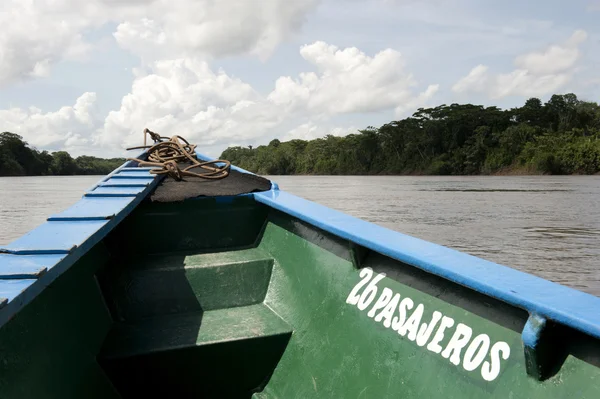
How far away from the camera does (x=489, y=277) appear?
1309 mm

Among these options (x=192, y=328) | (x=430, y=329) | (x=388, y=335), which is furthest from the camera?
(x=192, y=328)

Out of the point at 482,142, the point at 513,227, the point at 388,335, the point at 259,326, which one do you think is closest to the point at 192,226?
the point at 259,326

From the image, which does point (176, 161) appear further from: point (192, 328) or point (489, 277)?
point (489, 277)

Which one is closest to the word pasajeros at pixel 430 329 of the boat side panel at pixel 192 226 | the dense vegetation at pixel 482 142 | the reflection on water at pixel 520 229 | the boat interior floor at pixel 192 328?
the boat interior floor at pixel 192 328

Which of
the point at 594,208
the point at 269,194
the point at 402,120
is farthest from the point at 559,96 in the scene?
the point at 269,194

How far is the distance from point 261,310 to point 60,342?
1.01 m

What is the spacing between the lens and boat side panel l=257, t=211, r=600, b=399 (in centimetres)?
122

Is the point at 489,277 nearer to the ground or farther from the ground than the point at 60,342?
farther from the ground

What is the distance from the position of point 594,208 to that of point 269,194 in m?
13.6

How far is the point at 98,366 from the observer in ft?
6.34

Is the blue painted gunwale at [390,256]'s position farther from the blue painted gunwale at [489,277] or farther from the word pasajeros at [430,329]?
the word pasajeros at [430,329]

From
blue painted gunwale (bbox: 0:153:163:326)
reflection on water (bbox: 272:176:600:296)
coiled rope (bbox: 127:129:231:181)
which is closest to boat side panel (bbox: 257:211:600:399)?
blue painted gunwale (bbox: 0:153:163:326)

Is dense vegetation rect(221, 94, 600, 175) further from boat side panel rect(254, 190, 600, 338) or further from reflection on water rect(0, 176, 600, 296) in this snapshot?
boat side panel rect(254, 190, 600, 338)

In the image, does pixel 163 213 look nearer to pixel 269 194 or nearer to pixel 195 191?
pixel 195 191
